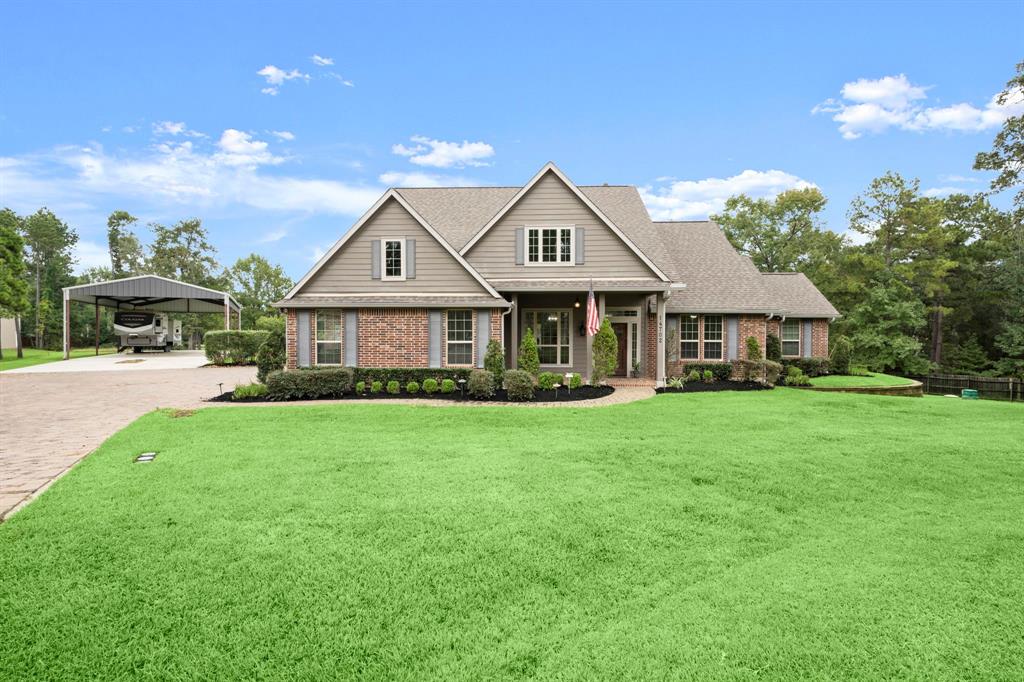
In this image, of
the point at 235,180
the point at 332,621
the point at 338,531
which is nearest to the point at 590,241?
the point at 338,531

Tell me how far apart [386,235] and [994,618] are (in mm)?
16445

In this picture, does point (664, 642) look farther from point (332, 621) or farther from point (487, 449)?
point (487, 449)

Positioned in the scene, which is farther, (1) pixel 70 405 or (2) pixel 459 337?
(2) pixel 459 337

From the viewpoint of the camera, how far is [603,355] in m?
15.8

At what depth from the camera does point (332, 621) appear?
322 cm

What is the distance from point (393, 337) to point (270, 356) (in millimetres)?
4077

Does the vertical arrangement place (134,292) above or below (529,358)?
above

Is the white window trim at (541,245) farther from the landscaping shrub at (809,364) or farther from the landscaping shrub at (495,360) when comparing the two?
the landscaping shrub at (809,364)

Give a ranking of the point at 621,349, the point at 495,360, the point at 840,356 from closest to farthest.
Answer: the point at 495,360
the point at 621,349
the point at 840,356

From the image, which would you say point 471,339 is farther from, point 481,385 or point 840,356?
point 840,356

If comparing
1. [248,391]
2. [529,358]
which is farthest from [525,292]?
[248,391]

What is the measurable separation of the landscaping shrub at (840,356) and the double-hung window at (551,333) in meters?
12.5

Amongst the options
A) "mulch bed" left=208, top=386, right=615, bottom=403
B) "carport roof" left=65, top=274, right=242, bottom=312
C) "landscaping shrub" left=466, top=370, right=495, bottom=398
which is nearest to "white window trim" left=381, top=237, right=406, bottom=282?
"mulch bed" left=208, top=386, right=615, bottom=403

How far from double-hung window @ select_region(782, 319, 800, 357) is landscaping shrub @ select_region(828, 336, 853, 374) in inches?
60.3
